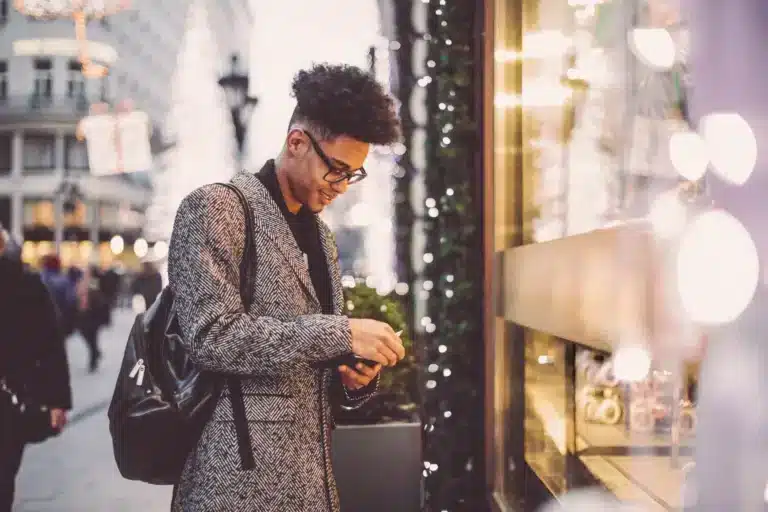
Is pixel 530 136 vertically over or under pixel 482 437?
over

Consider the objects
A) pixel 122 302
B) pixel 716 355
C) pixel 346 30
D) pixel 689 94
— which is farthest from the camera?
pixel 122 302

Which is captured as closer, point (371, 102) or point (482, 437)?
point (371, 102)

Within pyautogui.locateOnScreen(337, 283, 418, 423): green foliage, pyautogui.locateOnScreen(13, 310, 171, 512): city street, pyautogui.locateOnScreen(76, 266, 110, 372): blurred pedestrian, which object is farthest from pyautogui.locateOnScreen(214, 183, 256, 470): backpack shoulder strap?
pyautogui.locateOnScreen(76, 266, 110, 372): blurred pedestrian

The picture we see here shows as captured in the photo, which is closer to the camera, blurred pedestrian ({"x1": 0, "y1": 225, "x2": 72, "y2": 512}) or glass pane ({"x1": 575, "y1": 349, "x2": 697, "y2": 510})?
glass pane ({"x1": 575, "y1": 349, "x2": 697, "y2": 510})

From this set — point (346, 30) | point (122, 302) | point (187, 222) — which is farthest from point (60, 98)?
point (187, 222)

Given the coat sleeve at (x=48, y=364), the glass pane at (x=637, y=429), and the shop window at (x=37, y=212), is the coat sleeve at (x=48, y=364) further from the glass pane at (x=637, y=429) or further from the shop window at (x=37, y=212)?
the shop window at (x=37, y=212)

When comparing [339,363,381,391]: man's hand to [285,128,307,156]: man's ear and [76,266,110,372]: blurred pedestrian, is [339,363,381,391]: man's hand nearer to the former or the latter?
[285,128,307,156]: man's ear

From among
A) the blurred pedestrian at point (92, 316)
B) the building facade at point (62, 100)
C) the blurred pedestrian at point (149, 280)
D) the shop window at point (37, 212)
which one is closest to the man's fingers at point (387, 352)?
the blurred pedestrian at point (149, 280)

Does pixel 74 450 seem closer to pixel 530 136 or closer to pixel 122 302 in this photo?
pixel 530 136

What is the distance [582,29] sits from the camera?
316 centimetres

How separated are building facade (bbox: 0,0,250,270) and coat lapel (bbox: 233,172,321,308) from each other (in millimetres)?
28667

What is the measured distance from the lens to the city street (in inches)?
223

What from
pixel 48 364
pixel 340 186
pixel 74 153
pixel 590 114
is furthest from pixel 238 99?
pixel 74 153

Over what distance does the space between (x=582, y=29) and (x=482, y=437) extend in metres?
2.23
